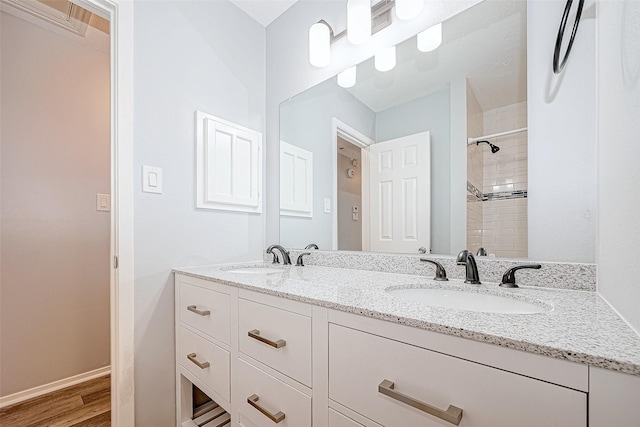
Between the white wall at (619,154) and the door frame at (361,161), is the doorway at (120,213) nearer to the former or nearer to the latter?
the door frame at (361,161)

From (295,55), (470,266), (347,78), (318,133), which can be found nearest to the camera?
(470,266)

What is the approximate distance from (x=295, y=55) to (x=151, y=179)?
44.0 inches

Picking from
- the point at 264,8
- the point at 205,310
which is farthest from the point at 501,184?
the point at 264,8

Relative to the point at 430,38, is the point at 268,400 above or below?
below

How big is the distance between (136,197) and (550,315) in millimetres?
1520

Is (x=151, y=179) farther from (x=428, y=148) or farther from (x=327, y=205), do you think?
(x=428, y=148)

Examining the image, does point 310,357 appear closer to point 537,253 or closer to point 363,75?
point 537,253

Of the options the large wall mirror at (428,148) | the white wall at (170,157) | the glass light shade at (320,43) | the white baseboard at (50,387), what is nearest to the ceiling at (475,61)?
the large wall mirror at (428,148)

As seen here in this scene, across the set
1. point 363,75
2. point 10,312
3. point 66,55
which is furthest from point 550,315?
point 66,55

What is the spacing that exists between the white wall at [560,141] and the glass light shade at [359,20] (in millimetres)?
655

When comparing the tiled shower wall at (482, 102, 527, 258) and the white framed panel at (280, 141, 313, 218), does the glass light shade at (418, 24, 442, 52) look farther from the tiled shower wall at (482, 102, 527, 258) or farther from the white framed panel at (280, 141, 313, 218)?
the white framed panel at (280, 141, 313, 218)

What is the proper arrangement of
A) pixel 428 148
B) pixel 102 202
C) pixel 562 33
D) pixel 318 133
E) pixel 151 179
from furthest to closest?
pixel 102 202, pixel 318 133, pixel 151 179, pixel 428 148, pixel 562 33

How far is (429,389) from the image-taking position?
22.1 inches

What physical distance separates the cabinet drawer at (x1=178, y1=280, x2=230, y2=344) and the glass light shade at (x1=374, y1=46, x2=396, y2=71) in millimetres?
1235
